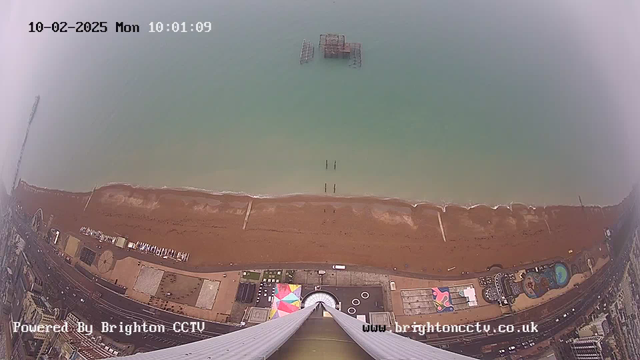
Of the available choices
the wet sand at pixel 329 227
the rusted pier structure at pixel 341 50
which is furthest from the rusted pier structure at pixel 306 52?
the wet sand at pixel 329 227

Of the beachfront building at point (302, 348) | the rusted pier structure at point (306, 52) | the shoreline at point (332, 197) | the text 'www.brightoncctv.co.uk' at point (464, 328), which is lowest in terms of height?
the beachfront building at point (302, 348)

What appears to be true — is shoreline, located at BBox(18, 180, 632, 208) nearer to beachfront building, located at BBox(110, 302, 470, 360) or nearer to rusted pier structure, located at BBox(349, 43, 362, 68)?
beachfront building, located at BBox(110, 302, 470, 360)

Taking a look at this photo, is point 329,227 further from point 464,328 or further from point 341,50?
point 341,50

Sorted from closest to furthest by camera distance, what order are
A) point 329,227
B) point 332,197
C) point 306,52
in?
point 329,227 → point 332,197 → point 306,52

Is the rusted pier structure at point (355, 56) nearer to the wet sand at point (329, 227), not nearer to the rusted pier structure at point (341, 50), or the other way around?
the rusted pier structure at point (341, 50)

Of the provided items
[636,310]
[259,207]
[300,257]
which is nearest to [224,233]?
[259,207]

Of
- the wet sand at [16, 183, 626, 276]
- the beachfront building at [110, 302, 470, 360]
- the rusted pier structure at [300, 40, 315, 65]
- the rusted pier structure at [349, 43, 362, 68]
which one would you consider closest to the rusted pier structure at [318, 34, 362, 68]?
the rusted pier structure at [349, 43, 362, 68]

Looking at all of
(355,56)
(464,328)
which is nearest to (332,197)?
(464,328)
